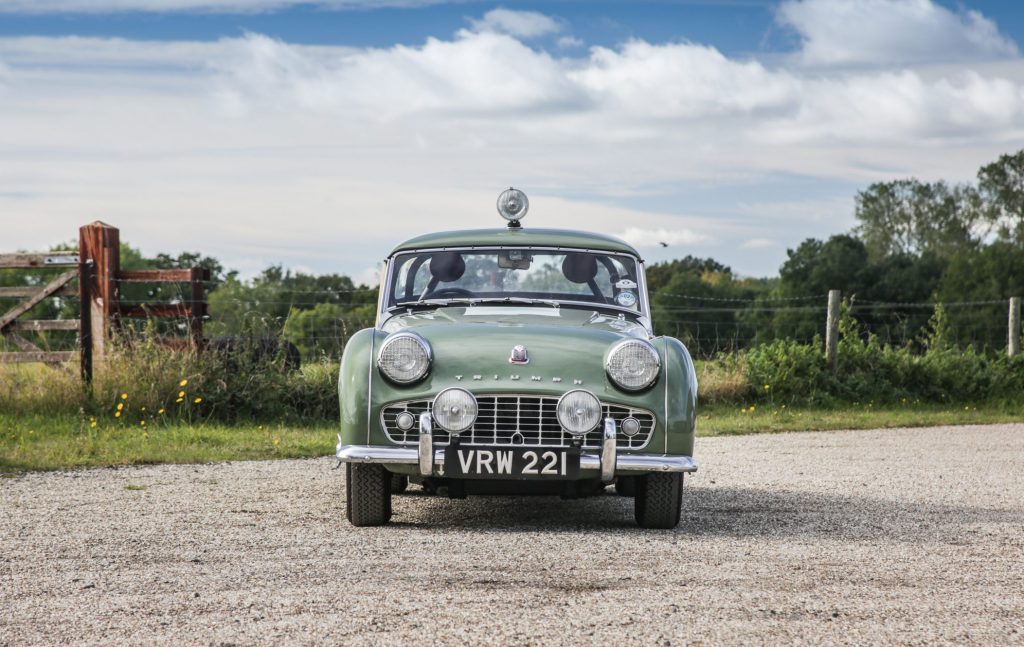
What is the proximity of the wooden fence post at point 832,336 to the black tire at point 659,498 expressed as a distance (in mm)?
10416

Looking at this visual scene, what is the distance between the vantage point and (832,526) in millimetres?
6445

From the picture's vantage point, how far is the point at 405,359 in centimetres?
592

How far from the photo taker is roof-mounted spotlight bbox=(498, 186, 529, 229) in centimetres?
774

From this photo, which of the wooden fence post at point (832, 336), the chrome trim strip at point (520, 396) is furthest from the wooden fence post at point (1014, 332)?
the chrome trim strip at point (520, 396)

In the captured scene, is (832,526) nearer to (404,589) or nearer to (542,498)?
(542,498)

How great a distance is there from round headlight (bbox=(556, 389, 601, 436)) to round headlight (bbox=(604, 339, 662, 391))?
19 cm

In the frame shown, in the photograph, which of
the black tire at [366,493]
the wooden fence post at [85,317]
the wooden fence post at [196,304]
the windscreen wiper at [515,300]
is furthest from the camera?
the wooden fence post at [196,304]

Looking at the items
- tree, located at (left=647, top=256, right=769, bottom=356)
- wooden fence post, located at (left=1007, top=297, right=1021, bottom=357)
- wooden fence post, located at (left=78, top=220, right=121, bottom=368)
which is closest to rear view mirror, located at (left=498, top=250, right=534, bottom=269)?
wooden fence post, located at (left=78, top=220, right=121, bottom=368)

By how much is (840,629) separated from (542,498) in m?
3.94

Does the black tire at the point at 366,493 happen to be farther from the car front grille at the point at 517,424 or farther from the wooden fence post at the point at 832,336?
the wooden fence post at the point at 832,336

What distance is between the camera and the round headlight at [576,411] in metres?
5.80

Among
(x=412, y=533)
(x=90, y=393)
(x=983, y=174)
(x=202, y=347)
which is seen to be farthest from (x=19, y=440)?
(x=983, y=174)

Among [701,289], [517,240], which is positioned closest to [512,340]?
[517,240]

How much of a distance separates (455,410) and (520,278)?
157 cm
